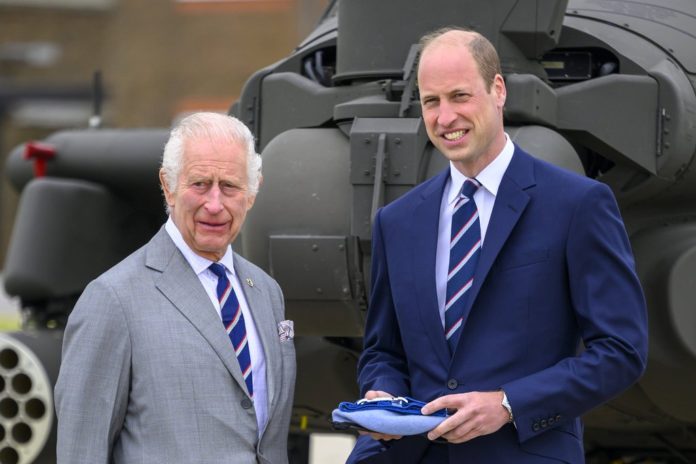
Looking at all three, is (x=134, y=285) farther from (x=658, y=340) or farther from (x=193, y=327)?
(x=658, y=340)

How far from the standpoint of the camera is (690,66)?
555 centimetres

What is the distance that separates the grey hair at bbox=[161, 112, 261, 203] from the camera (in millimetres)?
3385

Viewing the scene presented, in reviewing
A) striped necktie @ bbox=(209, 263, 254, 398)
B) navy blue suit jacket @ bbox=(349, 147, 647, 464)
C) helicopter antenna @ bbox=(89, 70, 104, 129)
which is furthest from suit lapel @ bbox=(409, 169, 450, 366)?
Answer: helicopter antenna @ bbox=(89, 70, 104, 129)

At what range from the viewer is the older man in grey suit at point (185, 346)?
3.24 m

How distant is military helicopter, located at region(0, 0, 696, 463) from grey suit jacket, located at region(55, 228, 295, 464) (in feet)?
5.09

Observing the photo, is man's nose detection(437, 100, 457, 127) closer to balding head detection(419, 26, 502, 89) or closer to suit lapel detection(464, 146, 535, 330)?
balding head detection(419, 26, 502, 89)

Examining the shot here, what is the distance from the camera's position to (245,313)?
3.50m

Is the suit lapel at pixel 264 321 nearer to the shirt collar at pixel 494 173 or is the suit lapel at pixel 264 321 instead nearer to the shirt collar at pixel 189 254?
the shirt collar at pixel 189 254

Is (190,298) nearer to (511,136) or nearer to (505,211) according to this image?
(505,211)

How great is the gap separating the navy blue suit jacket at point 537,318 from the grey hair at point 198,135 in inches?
20.0

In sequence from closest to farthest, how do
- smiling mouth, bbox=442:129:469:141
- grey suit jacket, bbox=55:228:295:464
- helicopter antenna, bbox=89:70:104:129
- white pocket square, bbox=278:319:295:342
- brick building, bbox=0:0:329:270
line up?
grey suit jacket, bbox=55:228:295:464, smiling mouth, bbox=442:129:469:141, white pocket square, bbox=278:319:295:342, helicopter antenna, bbox=89:70:104:129, brick building, bbox=0:0:329:270

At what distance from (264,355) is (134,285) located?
36 centimetres

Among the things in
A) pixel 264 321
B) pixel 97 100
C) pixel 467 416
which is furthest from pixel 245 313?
pixel 97 100

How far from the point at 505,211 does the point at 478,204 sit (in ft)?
0.32
